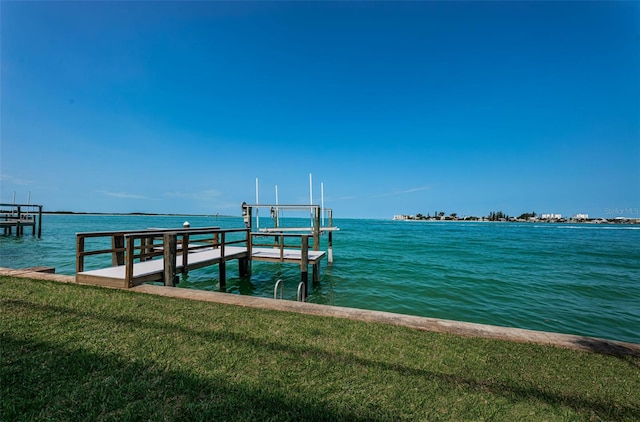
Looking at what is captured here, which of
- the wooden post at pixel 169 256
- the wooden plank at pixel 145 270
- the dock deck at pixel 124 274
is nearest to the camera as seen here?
the dock deck at pixel 124 274

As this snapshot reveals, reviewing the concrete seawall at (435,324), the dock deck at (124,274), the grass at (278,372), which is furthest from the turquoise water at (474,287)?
the grass at (278,372)

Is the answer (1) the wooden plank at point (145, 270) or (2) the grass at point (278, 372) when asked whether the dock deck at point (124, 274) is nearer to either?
(1) the wooden plank at point (145, 270)

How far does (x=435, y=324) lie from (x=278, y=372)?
2593 mm

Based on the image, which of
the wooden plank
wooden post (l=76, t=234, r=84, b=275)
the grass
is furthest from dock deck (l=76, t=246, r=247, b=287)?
the grass

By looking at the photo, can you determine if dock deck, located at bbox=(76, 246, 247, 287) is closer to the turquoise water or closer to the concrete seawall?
the concrete seawall

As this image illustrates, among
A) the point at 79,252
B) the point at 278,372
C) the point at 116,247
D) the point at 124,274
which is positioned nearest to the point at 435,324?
the point at 278,372

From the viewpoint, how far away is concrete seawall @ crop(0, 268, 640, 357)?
373cm

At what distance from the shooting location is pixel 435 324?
4188 millimetres

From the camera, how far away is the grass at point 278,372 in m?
2.28

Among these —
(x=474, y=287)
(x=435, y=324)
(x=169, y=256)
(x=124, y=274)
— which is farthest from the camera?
(x=474, y=287)

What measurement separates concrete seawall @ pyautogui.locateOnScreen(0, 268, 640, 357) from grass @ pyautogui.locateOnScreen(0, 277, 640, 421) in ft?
0.67

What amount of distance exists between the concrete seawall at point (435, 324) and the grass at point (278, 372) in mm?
204

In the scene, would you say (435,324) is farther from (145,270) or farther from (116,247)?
(116,247)

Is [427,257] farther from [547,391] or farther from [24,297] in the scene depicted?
[24,297]
